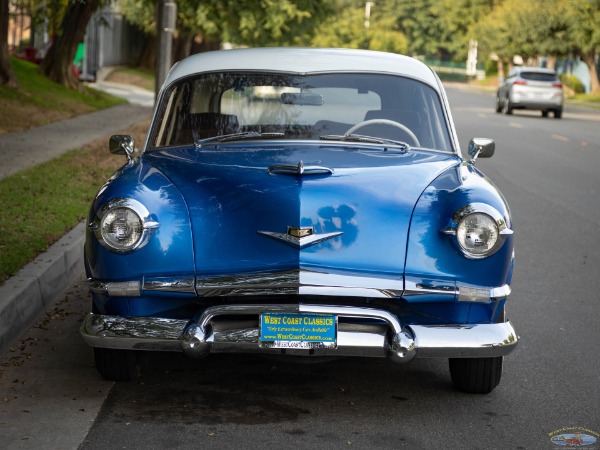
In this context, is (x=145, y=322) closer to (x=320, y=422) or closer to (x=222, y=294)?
(x=222, y=294)

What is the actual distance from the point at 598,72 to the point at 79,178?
2168 inches

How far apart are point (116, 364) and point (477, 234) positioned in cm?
180

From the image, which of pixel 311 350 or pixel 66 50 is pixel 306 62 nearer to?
pixel 311 350

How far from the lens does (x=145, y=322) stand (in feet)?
16.7

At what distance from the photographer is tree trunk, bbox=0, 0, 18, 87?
887 inches

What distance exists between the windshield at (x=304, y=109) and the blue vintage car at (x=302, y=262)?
0.75 m

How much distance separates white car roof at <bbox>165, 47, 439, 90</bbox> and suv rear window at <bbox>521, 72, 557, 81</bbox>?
31.2 meters

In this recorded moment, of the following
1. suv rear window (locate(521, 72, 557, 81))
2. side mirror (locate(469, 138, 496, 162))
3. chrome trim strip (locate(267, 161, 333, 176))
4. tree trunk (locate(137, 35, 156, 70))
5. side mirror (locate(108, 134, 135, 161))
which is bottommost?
tree trunk (locate(137, 35, 156, 70))

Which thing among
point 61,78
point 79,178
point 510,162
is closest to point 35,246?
point 79,178

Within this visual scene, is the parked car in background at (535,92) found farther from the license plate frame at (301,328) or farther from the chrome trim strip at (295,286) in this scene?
the license plate frame at (301,328)

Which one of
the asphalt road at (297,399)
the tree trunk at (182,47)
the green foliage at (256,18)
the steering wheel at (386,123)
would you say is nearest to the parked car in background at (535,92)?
the green foliage at (256,18)

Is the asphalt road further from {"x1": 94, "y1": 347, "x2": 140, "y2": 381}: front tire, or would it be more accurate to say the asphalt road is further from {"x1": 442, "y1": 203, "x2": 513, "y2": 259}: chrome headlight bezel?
{"x1": 442, "y1": 203, "x2": 513, "y2": 259}: chrome headlight bezel

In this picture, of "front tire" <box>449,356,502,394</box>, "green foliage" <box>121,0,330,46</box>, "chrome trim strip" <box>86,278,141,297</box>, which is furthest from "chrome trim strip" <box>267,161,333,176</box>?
"green foliage" <box>121,0,330,46</box>

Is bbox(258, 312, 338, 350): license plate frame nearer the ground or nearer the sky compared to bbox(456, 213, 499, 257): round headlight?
nearer the ground
